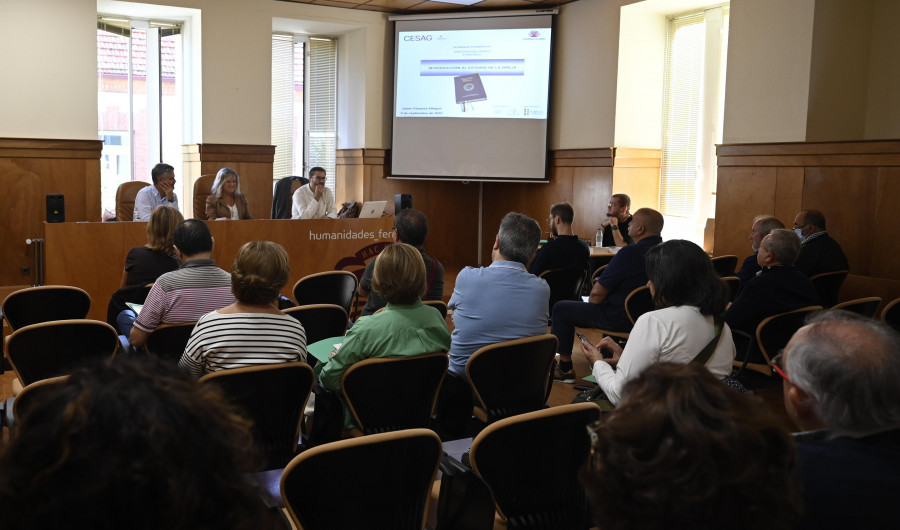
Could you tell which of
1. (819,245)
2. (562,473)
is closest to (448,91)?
(819,245)

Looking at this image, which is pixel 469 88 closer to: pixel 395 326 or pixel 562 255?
pixel 562 255

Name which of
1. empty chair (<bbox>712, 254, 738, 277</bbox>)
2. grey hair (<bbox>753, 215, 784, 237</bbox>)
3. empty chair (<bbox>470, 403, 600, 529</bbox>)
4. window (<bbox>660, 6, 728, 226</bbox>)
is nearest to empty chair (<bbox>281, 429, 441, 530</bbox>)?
empty chair (<bbox>470, 403, 600, 529</bbox>)

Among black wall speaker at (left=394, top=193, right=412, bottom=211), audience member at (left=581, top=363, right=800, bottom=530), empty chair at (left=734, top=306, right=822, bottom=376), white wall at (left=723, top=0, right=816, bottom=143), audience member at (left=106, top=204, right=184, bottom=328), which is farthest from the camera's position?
black wall speaker at (left=394, top=193, right=412, bottom=211)

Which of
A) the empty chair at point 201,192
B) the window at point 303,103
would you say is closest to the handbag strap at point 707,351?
the empty chair at point 201,192

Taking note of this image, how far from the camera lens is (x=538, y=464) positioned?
2.15 metres

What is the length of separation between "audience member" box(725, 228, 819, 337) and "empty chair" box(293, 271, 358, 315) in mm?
2357

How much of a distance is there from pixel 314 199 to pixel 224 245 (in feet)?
5.18

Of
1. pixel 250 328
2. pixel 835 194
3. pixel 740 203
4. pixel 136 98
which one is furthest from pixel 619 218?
pixel 136 98

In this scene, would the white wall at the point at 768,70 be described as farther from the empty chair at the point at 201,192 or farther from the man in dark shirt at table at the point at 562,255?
the empty chair at the point at 201,192

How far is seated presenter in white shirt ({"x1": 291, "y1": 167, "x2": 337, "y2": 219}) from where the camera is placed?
8.00 meters

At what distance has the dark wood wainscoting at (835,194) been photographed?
625 cm

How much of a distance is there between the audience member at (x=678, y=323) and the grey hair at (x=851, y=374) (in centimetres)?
107

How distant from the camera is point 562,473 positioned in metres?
2.22

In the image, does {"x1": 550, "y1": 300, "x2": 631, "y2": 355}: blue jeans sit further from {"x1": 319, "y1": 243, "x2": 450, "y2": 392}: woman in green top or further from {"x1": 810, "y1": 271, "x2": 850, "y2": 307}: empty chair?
{"x1": 319, "y1": 243, "x2": 450, "y2": 392}: woman in green top
